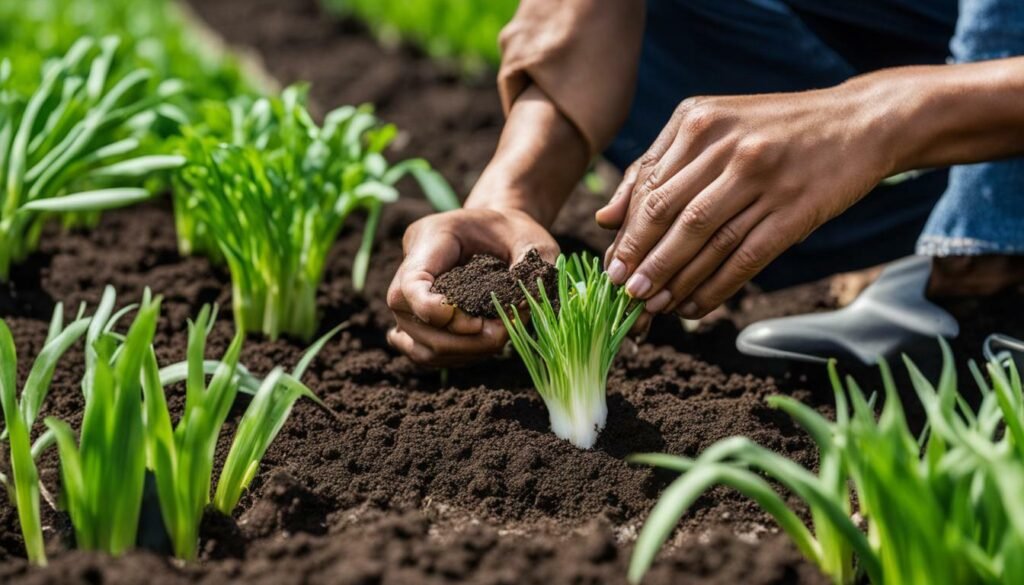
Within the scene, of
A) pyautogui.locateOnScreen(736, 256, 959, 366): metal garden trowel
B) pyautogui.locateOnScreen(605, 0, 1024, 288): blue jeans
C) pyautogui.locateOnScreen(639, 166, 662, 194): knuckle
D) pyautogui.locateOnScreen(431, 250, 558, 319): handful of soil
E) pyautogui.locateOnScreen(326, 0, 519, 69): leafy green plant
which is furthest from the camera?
pyautogui.locateOnScreen(326, 0, 519, 69): leafy green plant

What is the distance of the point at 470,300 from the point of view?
78.7 inches

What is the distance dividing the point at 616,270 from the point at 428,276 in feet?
1.19

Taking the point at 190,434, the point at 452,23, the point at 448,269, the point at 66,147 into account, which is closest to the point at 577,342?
the point at 448,269

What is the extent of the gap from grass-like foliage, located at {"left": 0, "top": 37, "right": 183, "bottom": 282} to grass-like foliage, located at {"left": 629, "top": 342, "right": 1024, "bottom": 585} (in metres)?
1.63

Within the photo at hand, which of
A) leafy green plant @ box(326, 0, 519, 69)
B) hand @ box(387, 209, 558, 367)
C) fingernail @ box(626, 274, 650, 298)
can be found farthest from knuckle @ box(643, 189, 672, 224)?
leafy green plant @ box(326, 0, 519, 69)

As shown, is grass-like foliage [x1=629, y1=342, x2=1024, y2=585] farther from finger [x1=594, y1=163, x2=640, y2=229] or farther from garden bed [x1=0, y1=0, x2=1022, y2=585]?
finger [x1=594, y1=163, x2=640, y2=229]

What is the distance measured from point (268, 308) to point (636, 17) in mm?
1105

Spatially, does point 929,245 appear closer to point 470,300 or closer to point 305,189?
point 470,300

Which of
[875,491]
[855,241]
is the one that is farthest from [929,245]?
[875,491]

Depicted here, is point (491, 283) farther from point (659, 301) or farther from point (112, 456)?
point (112, 456)

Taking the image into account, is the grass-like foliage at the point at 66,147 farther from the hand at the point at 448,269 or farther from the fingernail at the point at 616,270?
the fingernail at the point at 616,270

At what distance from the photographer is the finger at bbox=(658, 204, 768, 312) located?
1858 mm

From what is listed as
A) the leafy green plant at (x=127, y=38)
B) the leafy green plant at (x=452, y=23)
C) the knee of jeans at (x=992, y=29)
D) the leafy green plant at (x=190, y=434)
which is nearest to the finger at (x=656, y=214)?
the leafy green plant at (x=190, y=434)

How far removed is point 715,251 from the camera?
6.18 ft
